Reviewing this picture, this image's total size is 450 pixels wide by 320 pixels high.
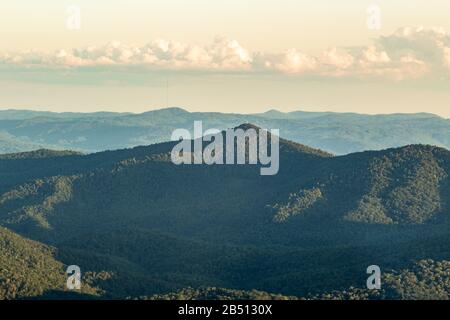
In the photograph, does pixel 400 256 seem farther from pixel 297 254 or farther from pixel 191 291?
pixel 191 291

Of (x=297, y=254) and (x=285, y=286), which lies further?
(x=297, y=254)

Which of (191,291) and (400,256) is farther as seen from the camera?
(400,256)
